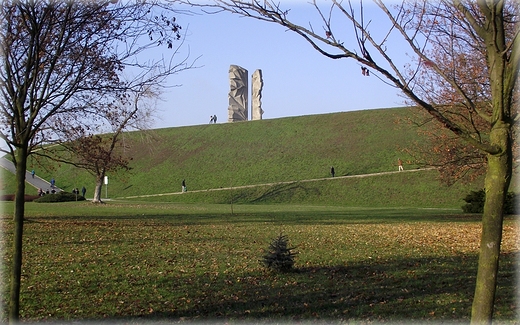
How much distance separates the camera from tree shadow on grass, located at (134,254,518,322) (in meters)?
8.71

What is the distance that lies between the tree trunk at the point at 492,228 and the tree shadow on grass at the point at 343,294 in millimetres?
3487

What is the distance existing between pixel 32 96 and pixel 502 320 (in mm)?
7145

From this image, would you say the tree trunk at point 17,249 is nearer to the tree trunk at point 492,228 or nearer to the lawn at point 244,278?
the lawn at point 244,278

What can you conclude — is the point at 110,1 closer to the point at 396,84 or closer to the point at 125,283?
the point at 396,84

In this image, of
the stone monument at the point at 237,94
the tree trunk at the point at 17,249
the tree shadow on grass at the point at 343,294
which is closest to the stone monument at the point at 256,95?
the stone monument at the point at 237,94

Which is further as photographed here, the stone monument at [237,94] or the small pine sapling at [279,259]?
the stone monument at [237,94]

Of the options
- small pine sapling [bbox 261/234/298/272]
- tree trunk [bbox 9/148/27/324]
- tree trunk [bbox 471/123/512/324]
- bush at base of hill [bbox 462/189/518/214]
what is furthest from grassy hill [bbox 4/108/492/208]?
tree trunk [bbox 471/123/512/324]

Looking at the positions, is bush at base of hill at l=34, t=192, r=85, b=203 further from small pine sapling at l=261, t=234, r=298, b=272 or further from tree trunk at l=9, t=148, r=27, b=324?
tree trunk at l=9, t=148, r=27, b=324

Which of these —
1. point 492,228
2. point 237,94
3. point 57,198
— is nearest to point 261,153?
point 237,94

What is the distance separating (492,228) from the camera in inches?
195

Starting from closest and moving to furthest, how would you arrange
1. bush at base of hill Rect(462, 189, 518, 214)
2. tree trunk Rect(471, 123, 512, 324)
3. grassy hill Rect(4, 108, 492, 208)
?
tree trunk Rect(471, 123, 512, 324) → bush at base of hill Rect(462, 189, 518, 214) → grassy hill Rect(4, 108, 492, 208)

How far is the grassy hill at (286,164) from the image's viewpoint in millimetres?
56219

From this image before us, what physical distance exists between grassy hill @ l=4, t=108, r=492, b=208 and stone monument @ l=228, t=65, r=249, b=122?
6.34 feet

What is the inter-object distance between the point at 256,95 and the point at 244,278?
78.7m
